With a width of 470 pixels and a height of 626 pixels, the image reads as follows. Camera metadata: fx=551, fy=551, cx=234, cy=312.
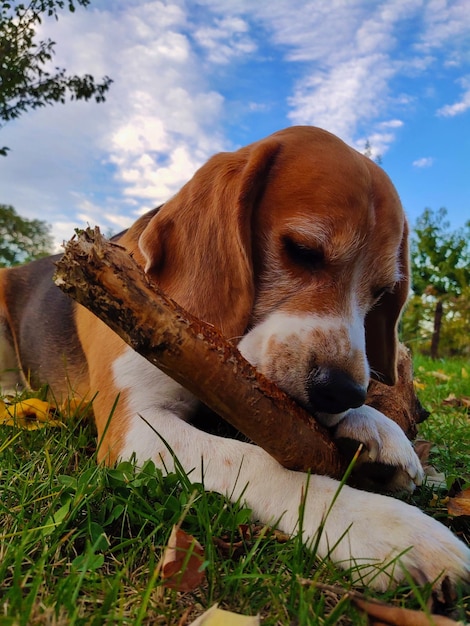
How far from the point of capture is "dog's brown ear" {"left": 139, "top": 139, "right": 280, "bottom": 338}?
231 cm

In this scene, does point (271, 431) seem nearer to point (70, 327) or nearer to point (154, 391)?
point (154, 391)

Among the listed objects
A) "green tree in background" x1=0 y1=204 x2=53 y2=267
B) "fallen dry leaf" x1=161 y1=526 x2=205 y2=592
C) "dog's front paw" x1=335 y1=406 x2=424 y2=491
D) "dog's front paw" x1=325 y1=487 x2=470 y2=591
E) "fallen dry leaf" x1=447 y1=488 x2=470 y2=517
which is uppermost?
"green tree in background" x1=0 y1=204 x2=53 y2=267

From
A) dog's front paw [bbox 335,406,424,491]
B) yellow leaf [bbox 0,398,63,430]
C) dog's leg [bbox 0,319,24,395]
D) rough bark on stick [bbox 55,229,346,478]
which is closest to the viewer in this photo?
rough bark on stick [bbox 55,229,346,478]

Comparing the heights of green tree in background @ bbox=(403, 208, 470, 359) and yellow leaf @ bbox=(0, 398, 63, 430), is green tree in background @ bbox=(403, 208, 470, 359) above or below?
above

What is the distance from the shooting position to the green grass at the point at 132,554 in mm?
1143

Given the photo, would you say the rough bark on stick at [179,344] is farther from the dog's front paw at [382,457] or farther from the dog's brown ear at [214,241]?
the dog's brown ear at [214,241]

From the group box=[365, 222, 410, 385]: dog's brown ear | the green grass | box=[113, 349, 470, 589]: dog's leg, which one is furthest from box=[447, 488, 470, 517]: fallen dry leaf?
box=[365, 222, 410, 385]: dog's brown ear

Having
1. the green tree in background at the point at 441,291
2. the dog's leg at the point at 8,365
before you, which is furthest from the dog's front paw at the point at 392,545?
the green tree in background at the point at 441,291

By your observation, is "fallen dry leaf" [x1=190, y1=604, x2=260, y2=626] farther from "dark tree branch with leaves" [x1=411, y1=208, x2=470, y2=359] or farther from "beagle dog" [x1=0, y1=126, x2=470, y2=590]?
"dark tree branch with leaves" [x1=411, y1=208, x2=470, y2=359]

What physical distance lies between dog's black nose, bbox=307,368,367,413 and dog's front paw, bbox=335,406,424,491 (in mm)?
84

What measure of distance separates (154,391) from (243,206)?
2.92 feet

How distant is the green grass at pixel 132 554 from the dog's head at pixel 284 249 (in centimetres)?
64

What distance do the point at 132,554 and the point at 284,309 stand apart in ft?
3.98

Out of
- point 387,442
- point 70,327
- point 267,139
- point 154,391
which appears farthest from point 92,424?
point 267,139
